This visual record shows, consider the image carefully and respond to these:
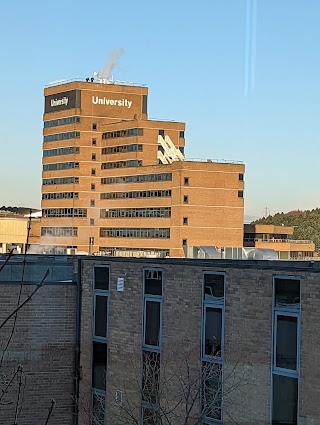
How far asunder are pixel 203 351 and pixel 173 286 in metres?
1.84

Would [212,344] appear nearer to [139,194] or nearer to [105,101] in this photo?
[139,194]

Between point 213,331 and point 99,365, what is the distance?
15.7 ft

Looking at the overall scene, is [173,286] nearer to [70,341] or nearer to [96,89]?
[70,341]

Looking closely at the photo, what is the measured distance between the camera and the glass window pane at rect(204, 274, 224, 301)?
1938 centimetres

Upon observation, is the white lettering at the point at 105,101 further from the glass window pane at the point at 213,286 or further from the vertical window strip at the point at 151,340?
the glass window pane at the point at 213,286

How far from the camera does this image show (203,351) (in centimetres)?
1972

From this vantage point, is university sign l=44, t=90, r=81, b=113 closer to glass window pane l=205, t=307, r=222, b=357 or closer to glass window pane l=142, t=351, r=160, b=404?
glass window pane l=142, t=351, r=160, b=404

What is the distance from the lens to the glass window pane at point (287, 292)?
689 inches

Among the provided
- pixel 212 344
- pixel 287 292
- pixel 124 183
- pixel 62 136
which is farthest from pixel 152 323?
pixel 62 136

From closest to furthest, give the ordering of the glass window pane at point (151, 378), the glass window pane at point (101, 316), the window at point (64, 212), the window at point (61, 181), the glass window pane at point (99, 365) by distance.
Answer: the glass window pane at point (151, 378)
the glass window pane at point (99, 365)
the glass window pane at point (101, 316)
the window at point (64, 212)
the window at point (61, 181)

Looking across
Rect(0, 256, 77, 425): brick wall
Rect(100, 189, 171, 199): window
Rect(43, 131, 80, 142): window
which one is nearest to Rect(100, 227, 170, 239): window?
Rect(100, 189, 171, 199): window

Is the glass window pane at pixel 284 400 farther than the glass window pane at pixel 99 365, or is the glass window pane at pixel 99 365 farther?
the glass window pane at pixel 99 365

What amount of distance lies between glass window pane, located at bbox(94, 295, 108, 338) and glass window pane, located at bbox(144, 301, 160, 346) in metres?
1.84

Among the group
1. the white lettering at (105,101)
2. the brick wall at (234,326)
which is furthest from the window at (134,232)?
the brick wall at (234,326)
